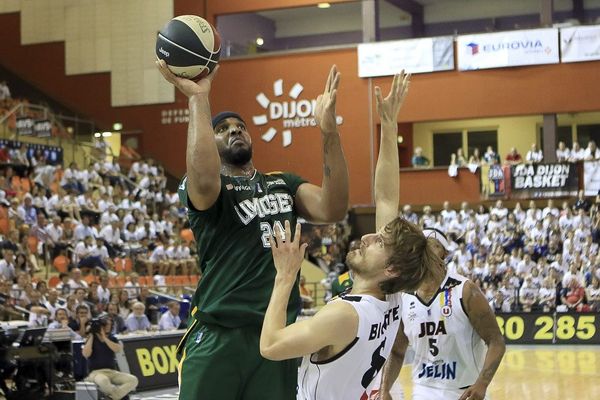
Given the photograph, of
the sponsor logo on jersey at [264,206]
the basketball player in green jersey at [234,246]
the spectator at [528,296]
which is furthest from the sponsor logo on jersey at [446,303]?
the spectator at [528,296]

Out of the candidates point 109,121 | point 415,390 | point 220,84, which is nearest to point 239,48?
point 220,84

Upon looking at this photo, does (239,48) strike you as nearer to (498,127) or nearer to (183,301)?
(498,127)

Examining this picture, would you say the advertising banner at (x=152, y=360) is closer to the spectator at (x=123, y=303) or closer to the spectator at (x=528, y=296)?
the spectator at (x=123, y=303)

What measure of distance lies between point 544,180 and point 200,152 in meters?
25.2

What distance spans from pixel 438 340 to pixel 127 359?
9.42 meters

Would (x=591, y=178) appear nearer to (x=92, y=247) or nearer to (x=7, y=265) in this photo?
(x=92, y=247)

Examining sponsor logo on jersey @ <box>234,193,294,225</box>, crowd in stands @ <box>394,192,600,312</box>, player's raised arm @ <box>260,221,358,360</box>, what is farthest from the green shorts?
crowd in stands @ <box>394,192,600,312</box>

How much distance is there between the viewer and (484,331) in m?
6.12

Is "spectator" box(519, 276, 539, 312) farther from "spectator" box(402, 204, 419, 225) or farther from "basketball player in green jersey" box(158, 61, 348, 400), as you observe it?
"basketball player in green jersey" box(158, 61, 348, 400)

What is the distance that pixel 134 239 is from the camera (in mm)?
25266

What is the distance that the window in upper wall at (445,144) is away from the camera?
113 feet

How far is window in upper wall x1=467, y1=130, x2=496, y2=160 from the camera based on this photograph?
1334 inches

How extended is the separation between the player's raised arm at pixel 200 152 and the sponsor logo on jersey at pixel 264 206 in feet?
0.67

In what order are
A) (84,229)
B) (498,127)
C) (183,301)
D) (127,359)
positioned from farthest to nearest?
(498,127), (84,229), (183,301), (127,359)
